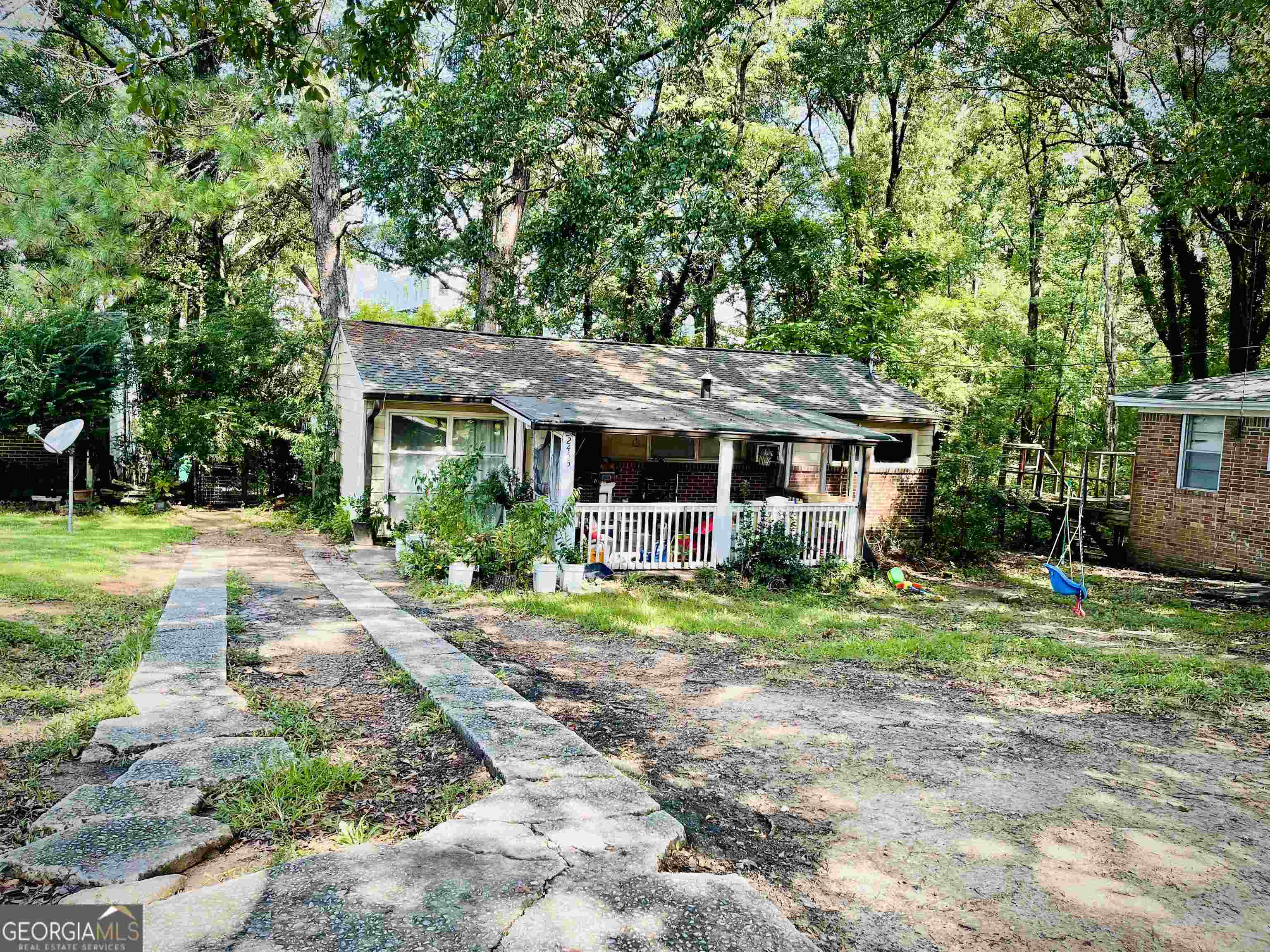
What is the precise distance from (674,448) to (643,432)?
2.91 meters

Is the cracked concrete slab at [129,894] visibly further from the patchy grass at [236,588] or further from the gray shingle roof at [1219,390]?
the gray shingle roof at [1219,390]

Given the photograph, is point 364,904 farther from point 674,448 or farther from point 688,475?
point 688,475

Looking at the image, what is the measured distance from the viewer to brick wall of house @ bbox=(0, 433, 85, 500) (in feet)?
62.0

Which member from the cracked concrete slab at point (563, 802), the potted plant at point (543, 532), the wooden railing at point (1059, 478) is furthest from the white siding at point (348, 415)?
the wooden railing at point (1059, 478)

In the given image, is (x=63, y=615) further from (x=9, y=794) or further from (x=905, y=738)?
(x=905, y=738)

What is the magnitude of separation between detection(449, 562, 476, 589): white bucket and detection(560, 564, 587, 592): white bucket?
1.23m

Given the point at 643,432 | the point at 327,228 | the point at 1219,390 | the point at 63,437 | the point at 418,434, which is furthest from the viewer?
the point at 327,228

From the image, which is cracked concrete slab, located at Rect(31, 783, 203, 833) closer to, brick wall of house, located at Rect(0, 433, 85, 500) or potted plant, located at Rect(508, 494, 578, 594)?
potted plant, located at Rect(508, 494, 578, 594)

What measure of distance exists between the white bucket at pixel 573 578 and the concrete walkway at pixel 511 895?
659 cm

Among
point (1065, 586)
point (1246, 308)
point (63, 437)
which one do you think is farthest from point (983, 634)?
point (1246, 308)

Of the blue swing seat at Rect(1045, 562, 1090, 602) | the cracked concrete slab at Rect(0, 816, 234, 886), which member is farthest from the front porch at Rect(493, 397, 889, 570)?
the cracked concrete slab at Rect(0, 816, 234, 886)

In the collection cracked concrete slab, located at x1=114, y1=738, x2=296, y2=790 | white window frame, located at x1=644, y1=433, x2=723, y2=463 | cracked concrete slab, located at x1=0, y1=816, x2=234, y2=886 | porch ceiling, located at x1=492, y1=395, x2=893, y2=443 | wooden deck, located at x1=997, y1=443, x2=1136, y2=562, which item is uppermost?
porch ceiling, located at x1=492, y1=395, x2=893, y2=443

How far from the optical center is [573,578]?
11102mm

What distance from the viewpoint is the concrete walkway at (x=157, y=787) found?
3383mm
